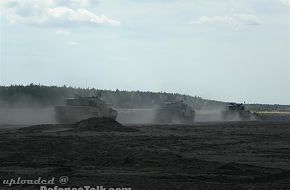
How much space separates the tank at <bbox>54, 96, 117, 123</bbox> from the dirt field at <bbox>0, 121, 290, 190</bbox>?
17914mm

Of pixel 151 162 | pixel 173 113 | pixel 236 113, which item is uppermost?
pixel 236 113

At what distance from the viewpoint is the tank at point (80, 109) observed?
140 feet

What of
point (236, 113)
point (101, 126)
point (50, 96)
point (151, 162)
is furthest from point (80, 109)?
point (50, 96)

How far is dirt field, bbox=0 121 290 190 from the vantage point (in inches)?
511

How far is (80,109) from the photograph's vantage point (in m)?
42.9

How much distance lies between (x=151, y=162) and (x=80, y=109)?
26930mm

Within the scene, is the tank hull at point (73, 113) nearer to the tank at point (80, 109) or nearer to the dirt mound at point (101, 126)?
the tank at point (80, 109)

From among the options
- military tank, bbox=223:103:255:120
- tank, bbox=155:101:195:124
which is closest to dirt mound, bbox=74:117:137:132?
tank, bbox=155:101:195:124

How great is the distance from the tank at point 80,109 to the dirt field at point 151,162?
58.8 feet

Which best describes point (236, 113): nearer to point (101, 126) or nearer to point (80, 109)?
point (80, 109)

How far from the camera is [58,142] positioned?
22375 millimetres

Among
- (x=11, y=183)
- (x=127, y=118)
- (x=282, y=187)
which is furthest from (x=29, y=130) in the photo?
(x=127, y=118)

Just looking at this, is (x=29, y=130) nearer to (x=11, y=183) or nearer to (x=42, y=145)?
(x=42, y=145)

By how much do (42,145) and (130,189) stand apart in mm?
10048
